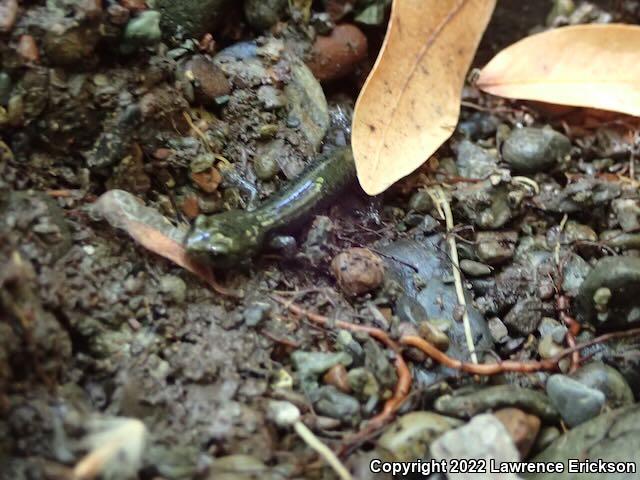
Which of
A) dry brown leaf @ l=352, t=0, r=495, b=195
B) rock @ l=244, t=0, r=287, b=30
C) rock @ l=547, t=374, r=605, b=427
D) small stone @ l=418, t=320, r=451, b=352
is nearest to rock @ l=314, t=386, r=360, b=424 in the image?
small stone @ l=418, t=320, r=451, b=352

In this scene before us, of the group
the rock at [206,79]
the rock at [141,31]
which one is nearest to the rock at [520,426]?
the rock at [206,79]

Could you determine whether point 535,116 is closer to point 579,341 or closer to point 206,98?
point 579,341

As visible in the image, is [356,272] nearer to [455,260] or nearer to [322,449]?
[455,260]

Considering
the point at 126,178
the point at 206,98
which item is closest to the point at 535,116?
the point at 206,98

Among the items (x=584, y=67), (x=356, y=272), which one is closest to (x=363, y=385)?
(x=356, y=272)

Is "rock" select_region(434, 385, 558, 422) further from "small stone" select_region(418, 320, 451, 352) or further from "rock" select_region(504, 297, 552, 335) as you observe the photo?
"rock" select_region(504, 297, 552, 335)

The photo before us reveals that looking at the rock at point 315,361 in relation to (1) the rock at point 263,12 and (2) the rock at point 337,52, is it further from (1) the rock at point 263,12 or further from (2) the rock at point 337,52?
(1) the rock at point 263,12
